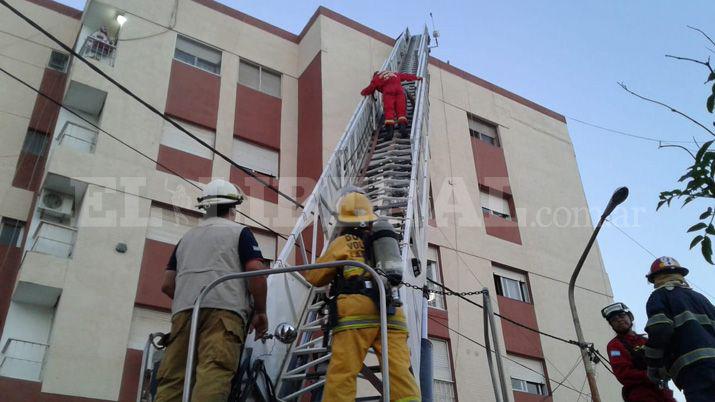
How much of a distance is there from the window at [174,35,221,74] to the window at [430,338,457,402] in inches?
342

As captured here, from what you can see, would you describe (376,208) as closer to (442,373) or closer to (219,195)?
(219,195)

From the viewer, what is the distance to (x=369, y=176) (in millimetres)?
10094

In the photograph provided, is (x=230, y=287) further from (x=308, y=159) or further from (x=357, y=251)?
(x=308, y=159)

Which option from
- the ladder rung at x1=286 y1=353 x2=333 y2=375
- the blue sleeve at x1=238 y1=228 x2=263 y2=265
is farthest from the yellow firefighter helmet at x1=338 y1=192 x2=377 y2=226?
the ladder rung at x1=286 y1=353 x2=333 y2=375

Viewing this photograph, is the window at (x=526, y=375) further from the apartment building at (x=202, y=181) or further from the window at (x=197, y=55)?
the window at (x=197, y=55)

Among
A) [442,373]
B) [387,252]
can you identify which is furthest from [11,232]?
[387,252]

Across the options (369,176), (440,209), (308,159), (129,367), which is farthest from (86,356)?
(440,209)

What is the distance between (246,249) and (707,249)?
2.79 metres

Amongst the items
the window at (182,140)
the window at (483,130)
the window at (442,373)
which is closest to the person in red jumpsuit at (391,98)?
the window at (182,140)

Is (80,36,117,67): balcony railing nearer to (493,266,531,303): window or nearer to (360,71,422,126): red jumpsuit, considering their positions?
(360,71,422,126): red jumpsuit

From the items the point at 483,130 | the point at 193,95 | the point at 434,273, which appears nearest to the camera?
the point at 193,95

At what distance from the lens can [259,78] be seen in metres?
16.5

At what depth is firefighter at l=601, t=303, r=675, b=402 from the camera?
5242mm

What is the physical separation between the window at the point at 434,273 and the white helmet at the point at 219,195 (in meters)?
10.8
